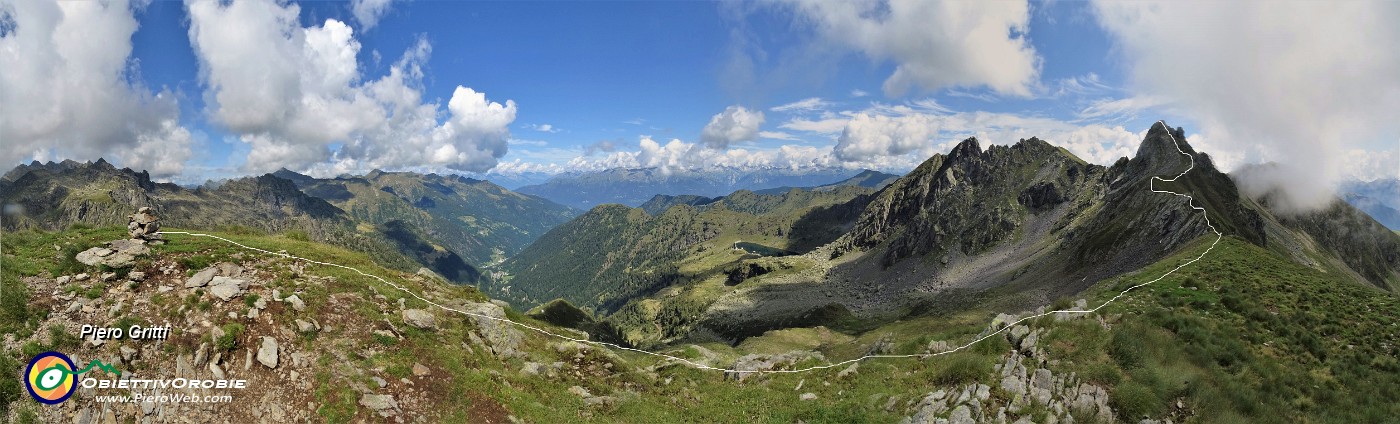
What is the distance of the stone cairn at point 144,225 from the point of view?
73.4 feet

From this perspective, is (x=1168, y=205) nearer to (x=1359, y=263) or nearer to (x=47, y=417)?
(x=1359, y=263)

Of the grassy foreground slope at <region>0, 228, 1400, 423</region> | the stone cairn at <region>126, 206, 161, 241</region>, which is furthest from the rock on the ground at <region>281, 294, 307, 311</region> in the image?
the stone cairn at <region>126, 206, 161, 241</region>

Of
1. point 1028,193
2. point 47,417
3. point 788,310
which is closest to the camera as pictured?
point 47,417

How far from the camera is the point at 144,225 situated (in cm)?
2297

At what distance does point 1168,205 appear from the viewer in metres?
86.7

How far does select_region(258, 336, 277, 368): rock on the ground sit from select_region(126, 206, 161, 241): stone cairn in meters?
10.1

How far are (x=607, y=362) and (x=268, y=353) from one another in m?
15.2

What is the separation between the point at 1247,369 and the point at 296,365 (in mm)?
36896

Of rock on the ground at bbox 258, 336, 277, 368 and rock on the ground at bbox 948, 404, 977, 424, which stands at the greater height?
rock on the ground at bbox 258, 336, 277, 368

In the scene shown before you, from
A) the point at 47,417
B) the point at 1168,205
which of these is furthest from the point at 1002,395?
the point at 1168,205

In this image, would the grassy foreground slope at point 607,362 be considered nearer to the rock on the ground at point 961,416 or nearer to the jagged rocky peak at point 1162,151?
the rock on the ground at point 961,416

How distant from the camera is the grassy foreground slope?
17.2 m

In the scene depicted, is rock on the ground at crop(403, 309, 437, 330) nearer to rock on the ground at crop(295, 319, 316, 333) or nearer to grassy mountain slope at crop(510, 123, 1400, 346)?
rock on the ground at crop(295, 319, 316, 333)

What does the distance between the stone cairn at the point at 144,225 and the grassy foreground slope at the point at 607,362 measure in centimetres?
106
